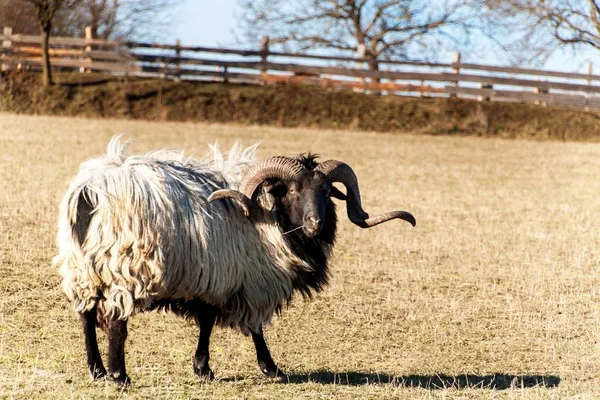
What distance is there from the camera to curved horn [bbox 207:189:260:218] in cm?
746

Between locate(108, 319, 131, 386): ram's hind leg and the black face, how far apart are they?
1.81m

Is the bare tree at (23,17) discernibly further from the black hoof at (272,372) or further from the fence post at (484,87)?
the black hoof at (272,372)

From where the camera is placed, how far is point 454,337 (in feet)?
30.6

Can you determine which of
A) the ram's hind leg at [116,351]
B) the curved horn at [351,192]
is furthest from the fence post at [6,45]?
the ram's hind leg at [116,351]

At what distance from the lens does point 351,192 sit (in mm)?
8508

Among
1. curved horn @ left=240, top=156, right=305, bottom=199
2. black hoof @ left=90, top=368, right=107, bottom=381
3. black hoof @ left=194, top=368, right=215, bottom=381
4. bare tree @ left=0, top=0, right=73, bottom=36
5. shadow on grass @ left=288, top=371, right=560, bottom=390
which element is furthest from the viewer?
bare tree @ left=0, top=0, right=73, bottom=36

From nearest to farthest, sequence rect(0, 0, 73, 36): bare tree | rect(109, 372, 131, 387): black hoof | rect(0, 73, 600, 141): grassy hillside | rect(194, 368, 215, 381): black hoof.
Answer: rect(109, 372, 131, 387): black hoof, rect(194, 368, 215, 381): black hoof, rect(0, 73, 600, 141): grassy hillside, rect(0, 0, 73, 36): bare tree

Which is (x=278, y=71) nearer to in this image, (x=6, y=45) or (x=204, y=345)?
(x=6, y=45)

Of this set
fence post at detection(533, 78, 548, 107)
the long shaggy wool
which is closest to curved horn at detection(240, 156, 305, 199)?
the long shaggy wool

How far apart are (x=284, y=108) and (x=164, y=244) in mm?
26896

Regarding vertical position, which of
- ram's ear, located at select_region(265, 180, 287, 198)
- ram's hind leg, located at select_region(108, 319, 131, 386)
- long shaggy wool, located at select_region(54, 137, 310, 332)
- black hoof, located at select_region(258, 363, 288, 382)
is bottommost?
black hoof, located at select_region(258, 363, 288, 382)

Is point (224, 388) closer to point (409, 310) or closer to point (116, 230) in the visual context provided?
point (116, 230)

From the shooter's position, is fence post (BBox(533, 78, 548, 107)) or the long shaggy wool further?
fence post (BBox(533, 78, 548, 107))

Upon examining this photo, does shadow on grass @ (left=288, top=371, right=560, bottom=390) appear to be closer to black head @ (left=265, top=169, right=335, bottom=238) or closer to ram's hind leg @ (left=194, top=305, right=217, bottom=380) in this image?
ram's hind leg @ (left=194, top=305, right=217, bottom=380)
